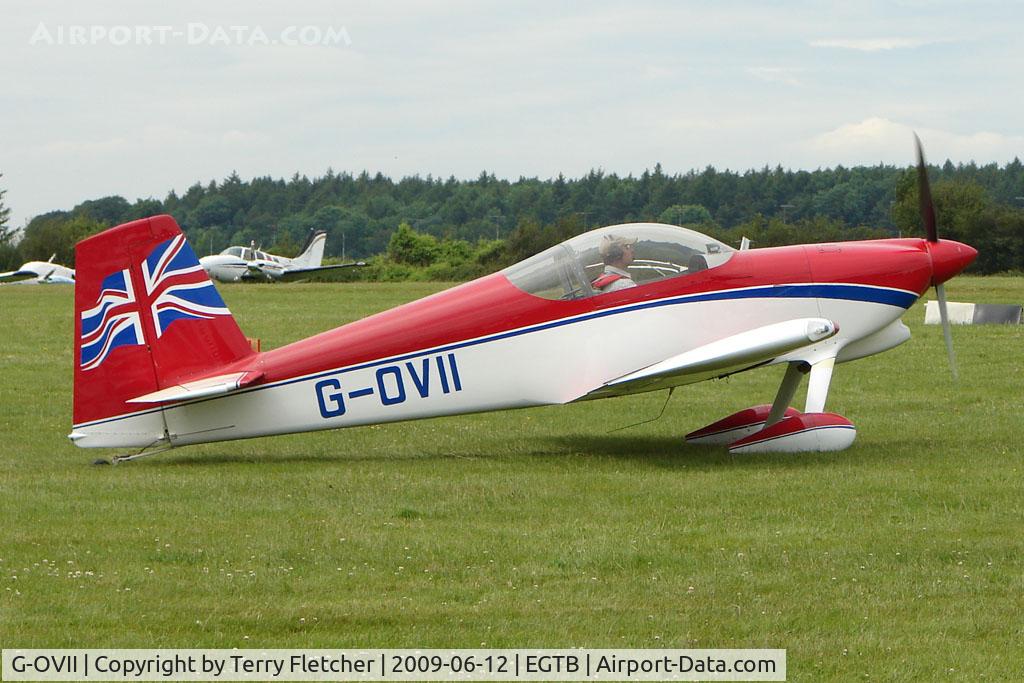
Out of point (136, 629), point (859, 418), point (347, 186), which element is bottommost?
point (859, 418)

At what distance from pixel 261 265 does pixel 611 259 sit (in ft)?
189

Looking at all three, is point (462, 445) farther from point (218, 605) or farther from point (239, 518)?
point (218, 605)

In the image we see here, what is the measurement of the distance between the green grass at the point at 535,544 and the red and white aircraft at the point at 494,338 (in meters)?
0.54

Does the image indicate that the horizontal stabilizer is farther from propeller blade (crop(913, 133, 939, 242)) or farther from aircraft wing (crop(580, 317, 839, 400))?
propeller blade (crop(913, 133, 939, 242))

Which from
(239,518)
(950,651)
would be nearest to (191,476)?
(239,518)

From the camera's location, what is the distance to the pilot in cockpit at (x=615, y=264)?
37.5ft

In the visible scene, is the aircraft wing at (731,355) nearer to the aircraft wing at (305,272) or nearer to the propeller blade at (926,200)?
the propeller blade at (926,200)

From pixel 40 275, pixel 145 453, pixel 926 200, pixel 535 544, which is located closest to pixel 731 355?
pixel 926 200

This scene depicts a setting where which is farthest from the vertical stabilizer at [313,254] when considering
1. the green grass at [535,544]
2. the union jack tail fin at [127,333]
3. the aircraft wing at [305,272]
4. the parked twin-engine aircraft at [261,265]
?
the union jack tail fin at [127,333]

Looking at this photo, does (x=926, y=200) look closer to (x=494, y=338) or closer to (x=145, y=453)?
(x=494, y=338)

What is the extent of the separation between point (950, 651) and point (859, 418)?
878 centimetres

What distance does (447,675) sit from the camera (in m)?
5.52

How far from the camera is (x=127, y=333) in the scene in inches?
432

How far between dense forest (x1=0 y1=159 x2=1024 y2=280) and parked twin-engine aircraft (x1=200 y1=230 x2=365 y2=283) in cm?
789
